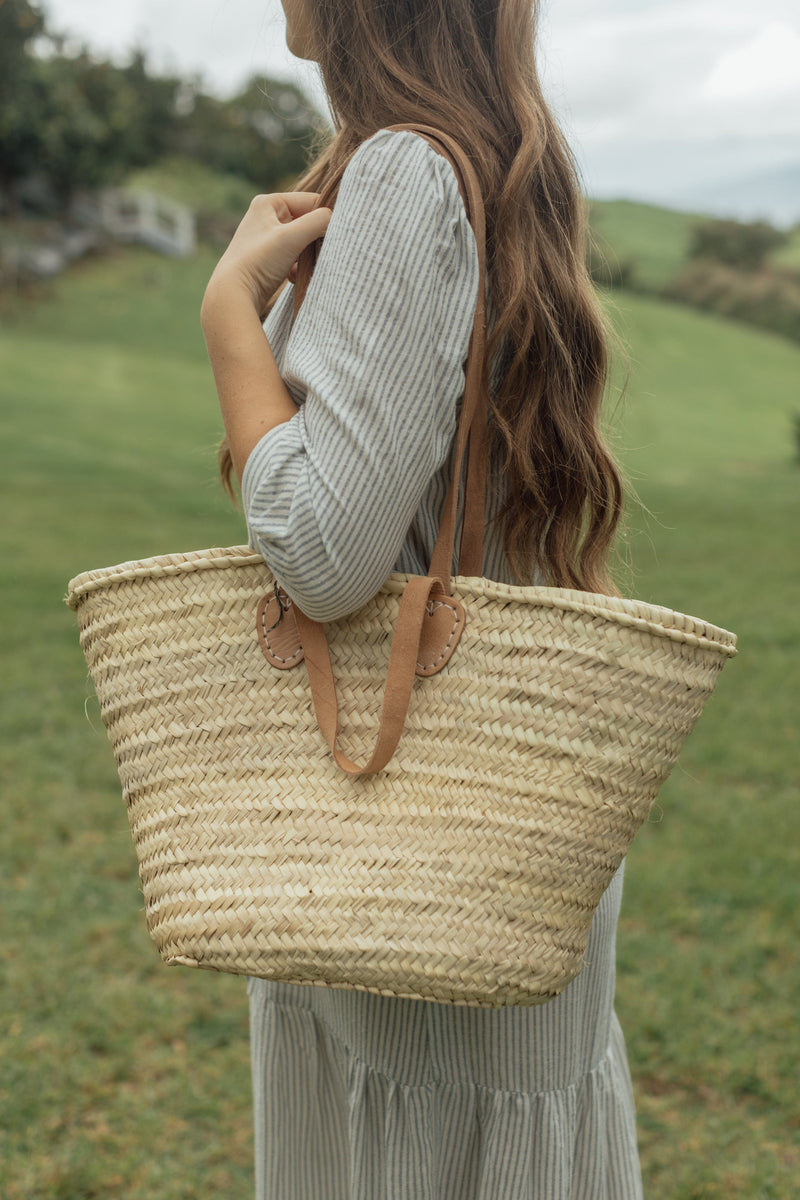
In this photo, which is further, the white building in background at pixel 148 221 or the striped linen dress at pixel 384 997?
the white building in background at pixel 148 221

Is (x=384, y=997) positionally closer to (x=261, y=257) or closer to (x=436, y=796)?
(x=436, y=796)

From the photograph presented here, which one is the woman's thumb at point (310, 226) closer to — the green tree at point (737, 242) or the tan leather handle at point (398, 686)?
the tan leather handle at point (398, 686)

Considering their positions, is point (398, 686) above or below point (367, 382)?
below

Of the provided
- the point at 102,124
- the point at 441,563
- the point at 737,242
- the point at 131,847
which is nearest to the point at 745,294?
the point at 737,242

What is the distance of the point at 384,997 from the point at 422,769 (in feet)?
1.40

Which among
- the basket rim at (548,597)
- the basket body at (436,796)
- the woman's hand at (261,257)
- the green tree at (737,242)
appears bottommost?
the basket body at (436,796)

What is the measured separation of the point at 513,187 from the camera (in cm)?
123

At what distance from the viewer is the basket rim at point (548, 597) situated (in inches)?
44.3

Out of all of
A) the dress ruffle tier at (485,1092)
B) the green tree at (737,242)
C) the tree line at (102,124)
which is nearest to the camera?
the dress ruffle tier at (485,1092)

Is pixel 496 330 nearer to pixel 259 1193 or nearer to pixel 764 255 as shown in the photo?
pixel 259 1193

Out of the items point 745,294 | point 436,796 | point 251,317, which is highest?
point 745,294

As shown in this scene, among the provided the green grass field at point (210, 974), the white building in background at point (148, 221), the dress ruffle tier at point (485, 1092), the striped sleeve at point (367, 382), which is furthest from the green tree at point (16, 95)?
the dress ruffle tier at point (485, 1092)

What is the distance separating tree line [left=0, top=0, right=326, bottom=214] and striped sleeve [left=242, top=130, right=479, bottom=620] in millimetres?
10579

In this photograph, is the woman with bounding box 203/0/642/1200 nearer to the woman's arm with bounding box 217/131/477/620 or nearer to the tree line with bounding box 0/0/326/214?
the woman's arm with bounding box 217/131/477/620
